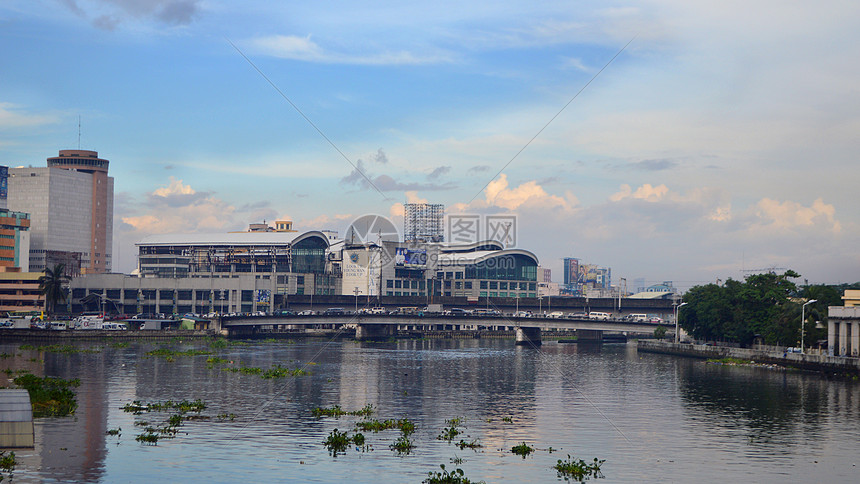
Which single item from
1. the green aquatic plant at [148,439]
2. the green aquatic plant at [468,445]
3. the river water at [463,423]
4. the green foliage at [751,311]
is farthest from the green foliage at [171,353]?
the green foliage at [751,311]

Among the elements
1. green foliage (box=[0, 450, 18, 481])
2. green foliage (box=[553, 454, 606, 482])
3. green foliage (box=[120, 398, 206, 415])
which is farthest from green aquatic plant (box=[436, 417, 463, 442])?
green foliage (box=[0, 450, 18, 481])

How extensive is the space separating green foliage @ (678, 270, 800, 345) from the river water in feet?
42.7

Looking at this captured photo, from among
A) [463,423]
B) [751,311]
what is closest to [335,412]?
[463,423]

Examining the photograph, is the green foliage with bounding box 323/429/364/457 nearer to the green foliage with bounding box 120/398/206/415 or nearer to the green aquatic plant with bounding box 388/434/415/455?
the green aquatic plant with bounding box 388/434/415/455

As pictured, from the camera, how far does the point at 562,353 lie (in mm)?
183125

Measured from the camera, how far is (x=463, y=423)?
228ft

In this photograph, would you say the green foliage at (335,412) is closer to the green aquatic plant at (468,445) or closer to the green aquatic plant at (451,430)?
the green aquatic plant at (451,430)

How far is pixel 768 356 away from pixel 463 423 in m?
83.4

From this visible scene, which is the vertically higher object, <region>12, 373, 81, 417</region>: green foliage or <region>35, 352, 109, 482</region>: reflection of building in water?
<region>12, 373, 81, 417</region>: green foliage

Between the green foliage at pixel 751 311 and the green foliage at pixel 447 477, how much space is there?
10205 cm

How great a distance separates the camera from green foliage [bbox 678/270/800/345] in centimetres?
13750

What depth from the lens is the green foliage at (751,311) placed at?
137500mm

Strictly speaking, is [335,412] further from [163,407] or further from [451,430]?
[163,407]

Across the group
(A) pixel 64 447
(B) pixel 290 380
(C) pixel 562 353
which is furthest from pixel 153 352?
(A) pixel 64 447
